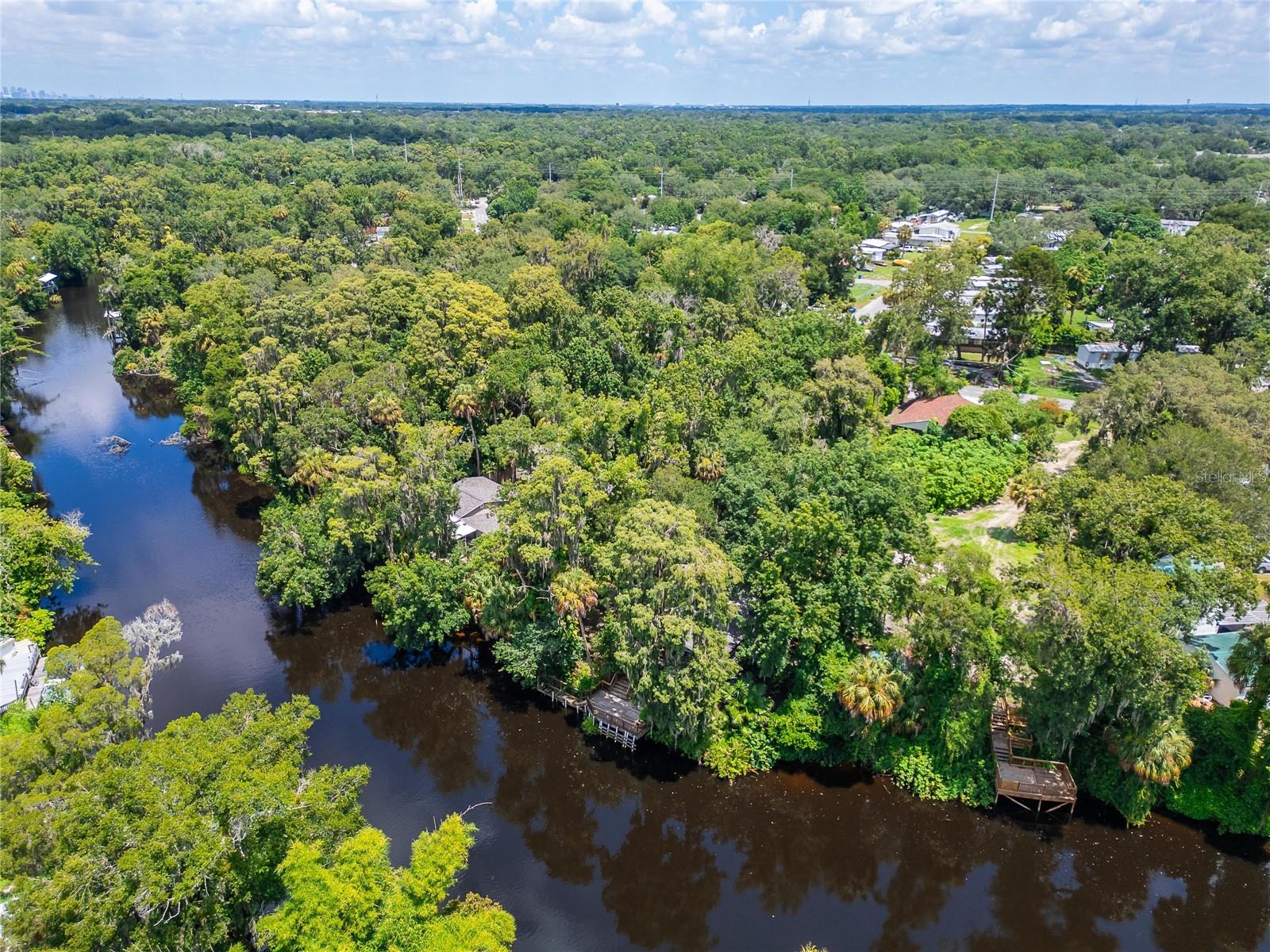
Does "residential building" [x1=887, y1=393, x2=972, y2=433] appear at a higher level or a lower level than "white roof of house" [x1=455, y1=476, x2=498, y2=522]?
higher

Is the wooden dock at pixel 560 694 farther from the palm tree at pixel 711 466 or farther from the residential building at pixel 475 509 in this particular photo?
the palm tree at pixel 711 466

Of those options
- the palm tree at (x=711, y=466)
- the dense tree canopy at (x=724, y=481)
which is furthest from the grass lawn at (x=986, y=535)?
the palm tree at (x=711, y=466)

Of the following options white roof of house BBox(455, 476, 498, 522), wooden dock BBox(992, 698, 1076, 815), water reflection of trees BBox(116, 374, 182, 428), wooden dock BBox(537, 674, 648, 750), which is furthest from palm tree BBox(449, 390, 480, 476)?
wooden dock BBox(992, 698, 1076, 815)

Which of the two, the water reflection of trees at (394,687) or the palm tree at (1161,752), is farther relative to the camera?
the water reflection of trees at (394,687)

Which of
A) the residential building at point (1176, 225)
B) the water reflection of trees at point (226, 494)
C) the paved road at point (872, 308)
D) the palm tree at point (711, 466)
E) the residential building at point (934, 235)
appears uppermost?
the residential building at point (1176, 225)

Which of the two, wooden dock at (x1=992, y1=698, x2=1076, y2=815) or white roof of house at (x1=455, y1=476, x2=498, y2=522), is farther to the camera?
white roof of house at (x1=455, y1=476, x2=498, y2=522)

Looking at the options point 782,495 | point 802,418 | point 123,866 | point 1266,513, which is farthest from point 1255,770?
point 123,866

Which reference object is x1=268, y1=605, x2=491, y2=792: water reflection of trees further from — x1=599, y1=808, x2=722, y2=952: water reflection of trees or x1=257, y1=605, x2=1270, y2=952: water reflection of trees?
x1=599, y1=808, x2=722, y2=952: water reflection of trees
